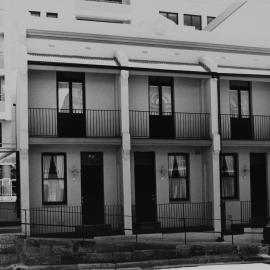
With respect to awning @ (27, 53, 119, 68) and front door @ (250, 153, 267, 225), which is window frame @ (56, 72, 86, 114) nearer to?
awning @ (27, 53, 119, 68)

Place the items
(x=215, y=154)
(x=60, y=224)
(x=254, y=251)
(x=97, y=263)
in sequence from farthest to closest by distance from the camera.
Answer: (x=215, y=154) < (x=60, y=224) < (x=254, y=251) < (x=97, y=263)

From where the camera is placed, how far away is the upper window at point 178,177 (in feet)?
72.5

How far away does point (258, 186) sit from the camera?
23266 millimetres

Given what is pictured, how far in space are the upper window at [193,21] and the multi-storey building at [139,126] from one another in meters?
13.5

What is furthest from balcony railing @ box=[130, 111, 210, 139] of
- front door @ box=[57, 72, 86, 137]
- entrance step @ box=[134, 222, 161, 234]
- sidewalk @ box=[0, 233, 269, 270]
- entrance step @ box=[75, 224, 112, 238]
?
sidewalk @ box=[0, 233, 269, 270]

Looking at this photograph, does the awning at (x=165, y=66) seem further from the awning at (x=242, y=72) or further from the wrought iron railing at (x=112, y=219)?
the wrought iron railing at (x=112, y=219)

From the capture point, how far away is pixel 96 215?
20938mm

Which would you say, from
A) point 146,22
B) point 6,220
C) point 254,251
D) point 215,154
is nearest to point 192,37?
point 146,22

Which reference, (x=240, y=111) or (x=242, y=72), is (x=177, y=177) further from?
(x=242, y=72)

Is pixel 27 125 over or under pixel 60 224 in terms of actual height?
over

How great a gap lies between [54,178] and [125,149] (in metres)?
2.95

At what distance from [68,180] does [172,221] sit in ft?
14.7

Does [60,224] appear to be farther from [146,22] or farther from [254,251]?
[146,22]

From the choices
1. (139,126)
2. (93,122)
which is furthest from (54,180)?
(139,126)
